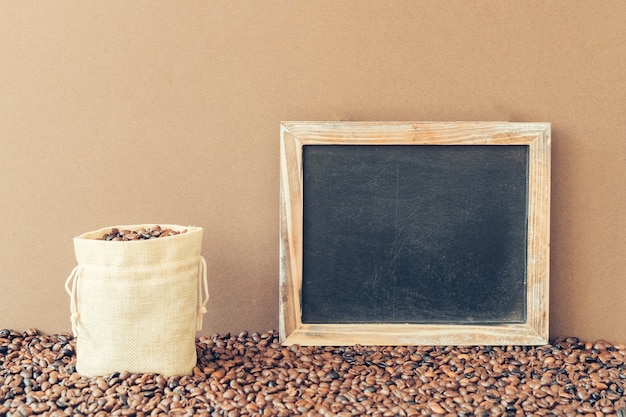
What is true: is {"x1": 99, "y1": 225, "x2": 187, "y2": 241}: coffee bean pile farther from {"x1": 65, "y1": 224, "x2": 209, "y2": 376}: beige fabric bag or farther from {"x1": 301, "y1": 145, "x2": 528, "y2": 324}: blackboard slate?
{"x1": 301, "y1": 145, "x2": 528, "y2": 324}: blackboard slate

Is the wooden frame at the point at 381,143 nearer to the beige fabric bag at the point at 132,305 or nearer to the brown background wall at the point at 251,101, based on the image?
the brown background wall at the point at 251,101

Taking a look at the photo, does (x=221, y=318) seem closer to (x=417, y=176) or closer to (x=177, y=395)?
(x=177, y=395)

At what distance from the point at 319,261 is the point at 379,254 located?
0.63ft

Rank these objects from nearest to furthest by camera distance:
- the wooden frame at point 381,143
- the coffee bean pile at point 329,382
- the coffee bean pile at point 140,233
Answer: the coffee bean pile at point 329,382 < the coffee bean pile at point 140,233 < the wooden frame at point 381,143

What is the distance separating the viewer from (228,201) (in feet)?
5.55

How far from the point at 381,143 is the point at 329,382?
0.74 metres

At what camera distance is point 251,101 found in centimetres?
167

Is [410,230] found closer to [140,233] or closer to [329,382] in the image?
[329,382]

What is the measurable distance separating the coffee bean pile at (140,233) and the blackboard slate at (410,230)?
1.41 feet

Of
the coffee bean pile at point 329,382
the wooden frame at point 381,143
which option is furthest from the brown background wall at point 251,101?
the coffee bean pile at point 329,382

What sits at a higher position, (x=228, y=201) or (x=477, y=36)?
(x=477, y=36)

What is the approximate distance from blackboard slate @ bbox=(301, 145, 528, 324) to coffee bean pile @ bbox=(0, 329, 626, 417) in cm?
14

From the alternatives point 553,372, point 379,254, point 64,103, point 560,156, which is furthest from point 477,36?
point 64,103

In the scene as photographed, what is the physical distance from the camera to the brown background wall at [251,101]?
5.43ft
